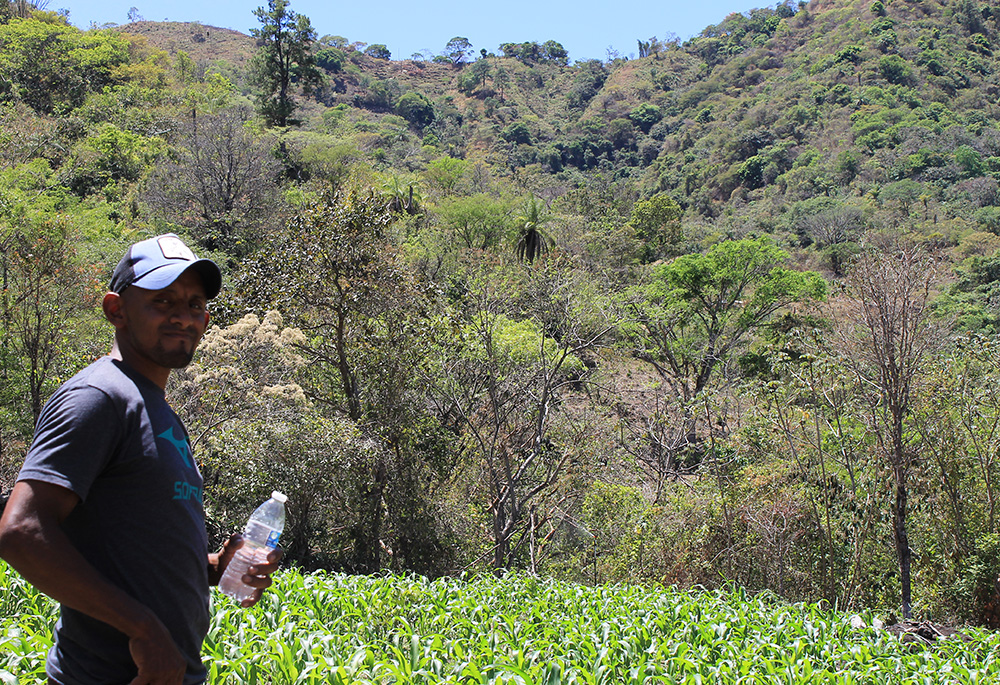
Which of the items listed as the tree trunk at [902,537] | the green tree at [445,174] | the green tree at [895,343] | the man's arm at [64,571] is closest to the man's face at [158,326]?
the man's arm at [64,571]

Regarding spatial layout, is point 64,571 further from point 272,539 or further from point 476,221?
point 476,221

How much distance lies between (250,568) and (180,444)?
0.50 meters

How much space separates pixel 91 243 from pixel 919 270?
52.4 feet

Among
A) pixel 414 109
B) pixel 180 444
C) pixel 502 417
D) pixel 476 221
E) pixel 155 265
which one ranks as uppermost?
pixel 414 109

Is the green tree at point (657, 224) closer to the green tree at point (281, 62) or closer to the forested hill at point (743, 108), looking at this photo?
the forested hill at point (743, 108)

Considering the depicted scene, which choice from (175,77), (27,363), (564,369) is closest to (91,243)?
(27,363)

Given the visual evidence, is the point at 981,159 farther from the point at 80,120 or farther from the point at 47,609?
the point at 47,609

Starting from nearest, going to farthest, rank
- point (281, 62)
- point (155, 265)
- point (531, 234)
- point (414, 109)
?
point (155, 265) → point (531, 234) → point (281, 62) → point (414, 109)

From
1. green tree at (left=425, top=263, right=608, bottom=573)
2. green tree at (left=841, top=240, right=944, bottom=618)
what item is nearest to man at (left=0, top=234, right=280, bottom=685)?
green tree at (left=841, top=240, right=944, bottom=618)

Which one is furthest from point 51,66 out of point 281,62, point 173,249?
point 173,249

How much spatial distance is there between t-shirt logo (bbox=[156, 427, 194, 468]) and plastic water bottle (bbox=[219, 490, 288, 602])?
0.42 metres

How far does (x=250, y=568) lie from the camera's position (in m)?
2.05

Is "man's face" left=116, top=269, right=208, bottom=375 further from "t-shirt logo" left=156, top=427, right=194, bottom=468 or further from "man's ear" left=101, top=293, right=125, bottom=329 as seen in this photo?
"t-shirt logo" left=156, top=427, right=194, bottom=468

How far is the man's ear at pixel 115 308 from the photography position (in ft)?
5.61
